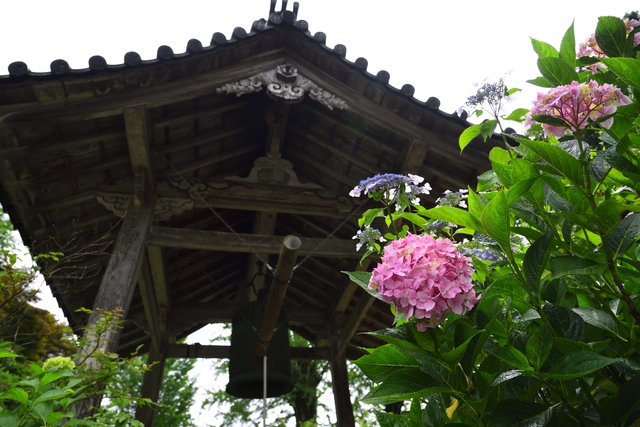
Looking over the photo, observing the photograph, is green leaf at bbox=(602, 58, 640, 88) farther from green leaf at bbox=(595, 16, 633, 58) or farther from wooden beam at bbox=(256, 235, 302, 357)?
wooden beam at bbox=(256, 235, 302, 357)

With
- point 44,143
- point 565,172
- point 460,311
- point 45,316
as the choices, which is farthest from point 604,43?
point 45,316

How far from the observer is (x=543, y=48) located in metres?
1.35

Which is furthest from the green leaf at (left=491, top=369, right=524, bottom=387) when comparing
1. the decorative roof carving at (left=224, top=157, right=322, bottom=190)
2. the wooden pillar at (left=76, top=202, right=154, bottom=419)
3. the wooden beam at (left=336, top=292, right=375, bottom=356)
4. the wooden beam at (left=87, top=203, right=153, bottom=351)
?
the wooden beam at (left=336, top=292, right=375, bottom=356)

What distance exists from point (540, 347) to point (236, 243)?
12.3ft

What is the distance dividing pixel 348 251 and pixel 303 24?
6.78ft

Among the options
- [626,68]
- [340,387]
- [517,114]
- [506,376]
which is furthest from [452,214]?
[340,387]

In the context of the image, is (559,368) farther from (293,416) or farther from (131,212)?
(293,416)

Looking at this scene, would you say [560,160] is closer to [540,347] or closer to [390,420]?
[540,347]

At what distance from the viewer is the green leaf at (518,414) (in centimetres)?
A: 93

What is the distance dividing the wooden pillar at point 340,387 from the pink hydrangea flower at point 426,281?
208 inches

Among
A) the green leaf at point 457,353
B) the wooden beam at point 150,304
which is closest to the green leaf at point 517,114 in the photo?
the green leaf at point 457,353

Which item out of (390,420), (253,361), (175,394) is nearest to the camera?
(390,420)

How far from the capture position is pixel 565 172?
1047 millimetres

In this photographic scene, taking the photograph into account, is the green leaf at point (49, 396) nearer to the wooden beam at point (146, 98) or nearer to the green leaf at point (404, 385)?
the green leaf at point (404, 385)
